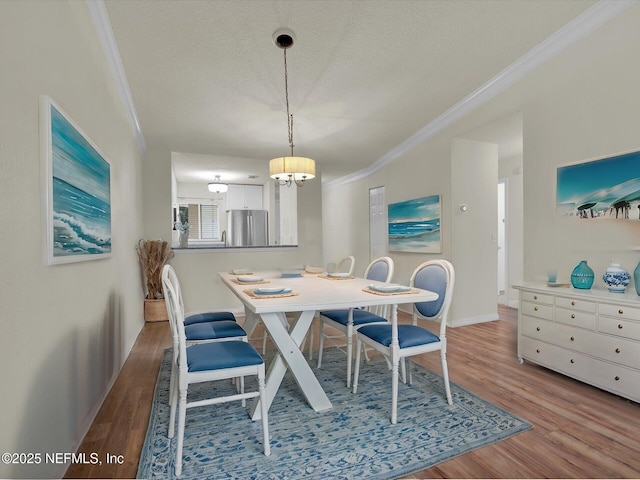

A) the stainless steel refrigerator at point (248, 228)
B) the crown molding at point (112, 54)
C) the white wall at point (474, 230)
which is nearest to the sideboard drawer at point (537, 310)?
the white wall at point (474, 230)

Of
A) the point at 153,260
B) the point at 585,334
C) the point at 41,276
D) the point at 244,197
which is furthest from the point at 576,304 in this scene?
the point at 244,197

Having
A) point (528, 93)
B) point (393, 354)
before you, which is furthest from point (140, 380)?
point (528, 93)

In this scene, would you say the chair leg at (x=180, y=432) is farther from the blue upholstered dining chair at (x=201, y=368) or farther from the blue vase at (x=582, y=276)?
the blue vase at (x=582, y=276)

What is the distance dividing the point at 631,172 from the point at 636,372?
1.34 m

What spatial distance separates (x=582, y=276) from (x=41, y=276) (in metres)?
3.33

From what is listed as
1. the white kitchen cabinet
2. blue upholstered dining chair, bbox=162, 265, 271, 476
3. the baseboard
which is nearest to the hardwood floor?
the baseboard

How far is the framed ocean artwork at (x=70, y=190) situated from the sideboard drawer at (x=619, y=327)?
125 inches

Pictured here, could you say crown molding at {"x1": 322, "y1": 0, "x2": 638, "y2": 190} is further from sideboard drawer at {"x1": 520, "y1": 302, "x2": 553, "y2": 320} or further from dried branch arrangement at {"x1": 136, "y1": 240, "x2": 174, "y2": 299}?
dried branch arrangement at {"x1": 136, "y1": 240, "x2": 174, "y2": 299}

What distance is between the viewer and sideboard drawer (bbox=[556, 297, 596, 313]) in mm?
2342

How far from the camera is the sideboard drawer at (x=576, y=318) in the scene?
234 cm

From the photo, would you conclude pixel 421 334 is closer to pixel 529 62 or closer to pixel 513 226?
pixel 529 62

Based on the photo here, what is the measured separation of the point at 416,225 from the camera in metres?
4.64

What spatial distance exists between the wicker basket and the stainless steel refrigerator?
9.12 ft

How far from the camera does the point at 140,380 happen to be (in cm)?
258
